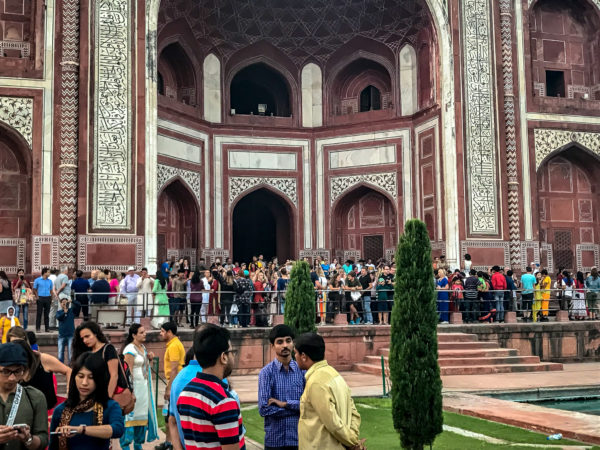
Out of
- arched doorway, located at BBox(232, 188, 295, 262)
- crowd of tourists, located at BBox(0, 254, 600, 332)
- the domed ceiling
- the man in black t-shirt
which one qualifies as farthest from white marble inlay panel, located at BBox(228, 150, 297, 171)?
the man in black t-shirt

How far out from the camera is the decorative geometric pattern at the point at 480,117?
64.1 ft

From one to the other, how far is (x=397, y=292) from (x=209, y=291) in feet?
23.4

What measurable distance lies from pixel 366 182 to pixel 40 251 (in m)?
9.30

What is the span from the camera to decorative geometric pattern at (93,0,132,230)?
54.7 ft

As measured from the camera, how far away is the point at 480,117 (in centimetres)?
1983

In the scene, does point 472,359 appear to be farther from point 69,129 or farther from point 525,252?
point 69,129

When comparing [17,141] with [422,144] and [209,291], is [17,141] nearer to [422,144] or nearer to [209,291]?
[209,291]

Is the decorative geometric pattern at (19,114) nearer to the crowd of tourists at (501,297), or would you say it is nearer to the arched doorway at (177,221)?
the arched doorway at (177,221)

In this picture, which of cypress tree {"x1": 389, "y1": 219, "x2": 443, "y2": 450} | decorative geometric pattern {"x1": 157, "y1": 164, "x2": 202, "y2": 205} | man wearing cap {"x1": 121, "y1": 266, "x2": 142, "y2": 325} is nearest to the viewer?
cypress tree {"x1": 389, "y1": 219, "x2": 443, "y2": 450}

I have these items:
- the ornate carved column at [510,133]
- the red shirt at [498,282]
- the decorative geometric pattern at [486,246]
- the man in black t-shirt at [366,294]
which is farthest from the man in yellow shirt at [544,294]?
the man in black t-shirt at [366,294]

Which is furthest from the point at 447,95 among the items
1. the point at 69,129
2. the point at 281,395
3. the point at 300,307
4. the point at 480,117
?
the point at 281,395

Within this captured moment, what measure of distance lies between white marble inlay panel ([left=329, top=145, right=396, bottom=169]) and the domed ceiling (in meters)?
2.85

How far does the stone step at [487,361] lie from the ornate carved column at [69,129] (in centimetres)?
795

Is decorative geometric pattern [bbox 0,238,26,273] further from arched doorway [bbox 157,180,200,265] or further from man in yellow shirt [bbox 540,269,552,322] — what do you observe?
man in yellow shirt [bbox 540,269,552,322]
